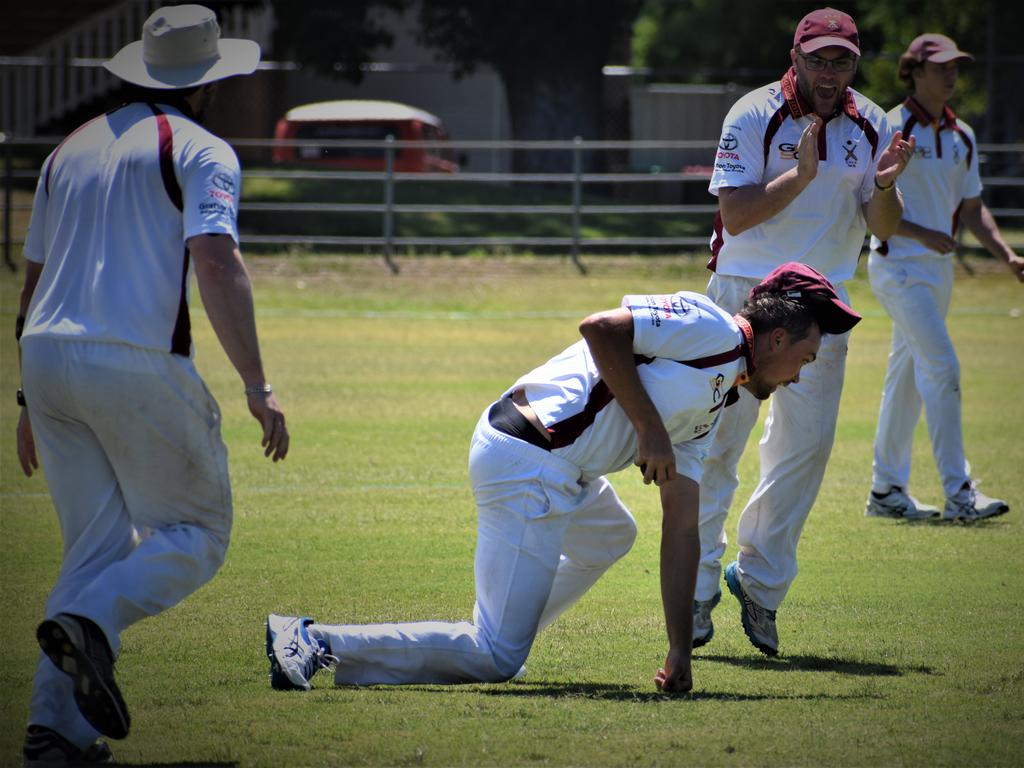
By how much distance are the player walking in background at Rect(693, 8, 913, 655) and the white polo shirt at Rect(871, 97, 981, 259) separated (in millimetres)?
2724

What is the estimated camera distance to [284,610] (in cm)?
655

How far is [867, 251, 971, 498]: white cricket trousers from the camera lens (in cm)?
896

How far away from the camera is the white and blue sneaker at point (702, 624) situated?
622cm

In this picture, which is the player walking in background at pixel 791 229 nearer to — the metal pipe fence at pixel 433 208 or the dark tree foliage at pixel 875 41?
the metal pipe fence at pixel 433 208

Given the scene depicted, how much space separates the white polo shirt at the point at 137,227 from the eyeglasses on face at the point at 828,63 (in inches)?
111

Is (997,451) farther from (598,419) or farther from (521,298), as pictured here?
(521,298)

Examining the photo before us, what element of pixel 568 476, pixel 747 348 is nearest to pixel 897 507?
pixel 747 348

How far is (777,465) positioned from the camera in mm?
6523

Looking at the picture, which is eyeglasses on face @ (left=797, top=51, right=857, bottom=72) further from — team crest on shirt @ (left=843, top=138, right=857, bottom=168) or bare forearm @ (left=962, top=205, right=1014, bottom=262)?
bare forearm @ (left=962, top=205, right=1014, bottom=262)

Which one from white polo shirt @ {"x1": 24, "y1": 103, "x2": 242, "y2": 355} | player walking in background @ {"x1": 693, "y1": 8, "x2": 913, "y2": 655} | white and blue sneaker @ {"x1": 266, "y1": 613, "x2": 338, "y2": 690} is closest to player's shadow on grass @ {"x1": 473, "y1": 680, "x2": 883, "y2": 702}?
white and blue sneaker @ {"x1": 266, "y1": 613, "x2": 338, "y2": 690}

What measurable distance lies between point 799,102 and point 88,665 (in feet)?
12.5

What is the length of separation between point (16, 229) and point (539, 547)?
19936mm

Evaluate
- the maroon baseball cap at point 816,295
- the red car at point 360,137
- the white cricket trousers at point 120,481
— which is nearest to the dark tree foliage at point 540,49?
the red car at point 360,137

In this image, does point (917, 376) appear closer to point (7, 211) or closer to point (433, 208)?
point (433, 208)
